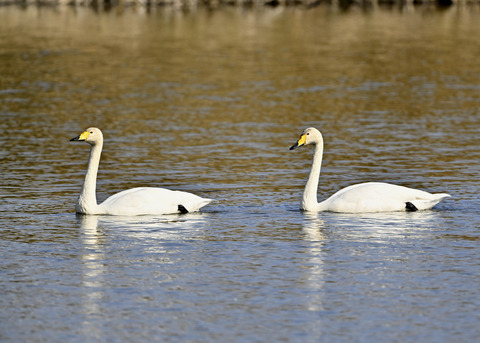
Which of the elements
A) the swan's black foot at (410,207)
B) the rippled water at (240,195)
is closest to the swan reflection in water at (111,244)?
the rippled water at (240,195)

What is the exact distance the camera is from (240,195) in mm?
19094

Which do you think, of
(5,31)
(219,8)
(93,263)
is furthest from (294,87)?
(219,8)

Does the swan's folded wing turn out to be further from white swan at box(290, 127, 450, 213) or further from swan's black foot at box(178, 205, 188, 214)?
white swan at box(290, 127, 450, 213)

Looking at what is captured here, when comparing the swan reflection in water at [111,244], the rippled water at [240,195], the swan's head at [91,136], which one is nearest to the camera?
the rippled water at [240,195]

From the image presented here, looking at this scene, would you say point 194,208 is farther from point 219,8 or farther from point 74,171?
point 219,8

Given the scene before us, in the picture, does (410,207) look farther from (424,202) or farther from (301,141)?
(301,141)

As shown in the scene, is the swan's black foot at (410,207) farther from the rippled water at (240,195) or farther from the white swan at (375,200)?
the rippled water at (240,195)

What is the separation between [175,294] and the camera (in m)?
12.6

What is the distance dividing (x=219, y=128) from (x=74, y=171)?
21.1ft

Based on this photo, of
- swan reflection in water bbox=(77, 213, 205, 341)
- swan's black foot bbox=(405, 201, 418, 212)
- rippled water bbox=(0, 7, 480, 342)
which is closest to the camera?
rippled water bbox=(0, 7, 480, 342)

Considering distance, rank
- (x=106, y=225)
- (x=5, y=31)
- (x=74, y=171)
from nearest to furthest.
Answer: (x=106, y=225), (x=74, y=171), (x=5, y=31)

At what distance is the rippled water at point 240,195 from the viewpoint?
38.6ft

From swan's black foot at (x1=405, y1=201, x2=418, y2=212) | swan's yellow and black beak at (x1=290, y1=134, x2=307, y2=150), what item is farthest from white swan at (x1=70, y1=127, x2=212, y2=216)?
swan's black foot at (x1=405, y1=201, x2=418, y2=212)

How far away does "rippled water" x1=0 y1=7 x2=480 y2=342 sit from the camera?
11.8 meters
